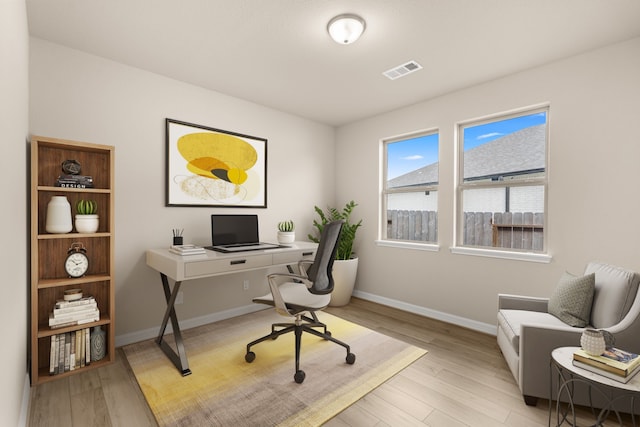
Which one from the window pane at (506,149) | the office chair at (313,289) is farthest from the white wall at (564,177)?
the office chair at (313,289)

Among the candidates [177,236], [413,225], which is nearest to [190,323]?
[177,236]

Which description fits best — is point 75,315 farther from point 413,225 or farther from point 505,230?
point 505,230

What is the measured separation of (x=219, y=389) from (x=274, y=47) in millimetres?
2562

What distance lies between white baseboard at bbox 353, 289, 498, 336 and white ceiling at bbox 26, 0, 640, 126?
245 centimetres

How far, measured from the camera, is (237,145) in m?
3.30

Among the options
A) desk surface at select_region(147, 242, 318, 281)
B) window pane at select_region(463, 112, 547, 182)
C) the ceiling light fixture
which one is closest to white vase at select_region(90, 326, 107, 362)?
desk surface at select_region(147, 242, 318, 281)

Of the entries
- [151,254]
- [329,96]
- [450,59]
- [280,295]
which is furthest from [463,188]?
[151,254]

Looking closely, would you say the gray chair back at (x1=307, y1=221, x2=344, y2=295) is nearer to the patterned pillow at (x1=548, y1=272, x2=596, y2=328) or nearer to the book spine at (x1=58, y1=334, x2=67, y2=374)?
the patterned pillow at (x1=548, y1=272, x2=596, y2=328)

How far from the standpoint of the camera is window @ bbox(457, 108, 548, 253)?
9.00 feet

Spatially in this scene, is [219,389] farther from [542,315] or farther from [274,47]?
[274,47]

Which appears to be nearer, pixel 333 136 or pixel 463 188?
pixel 463 188

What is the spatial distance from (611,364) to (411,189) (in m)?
2.59

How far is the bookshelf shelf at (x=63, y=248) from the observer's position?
6.44ft

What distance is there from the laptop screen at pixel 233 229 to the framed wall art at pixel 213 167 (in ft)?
1.03
